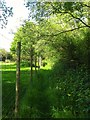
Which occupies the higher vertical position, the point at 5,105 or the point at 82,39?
the point at 82,39

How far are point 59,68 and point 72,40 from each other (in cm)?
287

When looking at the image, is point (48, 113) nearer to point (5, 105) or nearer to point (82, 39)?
point (5, 105)

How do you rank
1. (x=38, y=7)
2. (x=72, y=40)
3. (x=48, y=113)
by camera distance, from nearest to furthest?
(x=48, y=113)
(x=38, y=7)
(x=72, y=40)

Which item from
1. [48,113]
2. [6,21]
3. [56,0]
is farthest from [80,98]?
[6,21]

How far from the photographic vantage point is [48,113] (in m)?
8.79

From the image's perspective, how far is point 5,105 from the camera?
10.3 meters

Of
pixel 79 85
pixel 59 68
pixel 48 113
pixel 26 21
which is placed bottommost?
pixel 48 113

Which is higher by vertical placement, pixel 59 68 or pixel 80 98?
pixel 59 68

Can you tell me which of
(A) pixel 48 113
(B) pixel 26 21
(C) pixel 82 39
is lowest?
(A) pixel 48 113

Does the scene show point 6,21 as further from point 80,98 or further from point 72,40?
point 80,98

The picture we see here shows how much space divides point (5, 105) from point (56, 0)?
6340mm

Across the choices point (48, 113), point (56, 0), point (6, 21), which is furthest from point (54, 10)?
point (48, 113)

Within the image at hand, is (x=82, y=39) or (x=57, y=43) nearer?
(x=82, y=39)

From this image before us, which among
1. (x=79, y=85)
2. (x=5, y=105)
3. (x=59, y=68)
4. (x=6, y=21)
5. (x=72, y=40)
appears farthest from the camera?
(x=59, y=68)
